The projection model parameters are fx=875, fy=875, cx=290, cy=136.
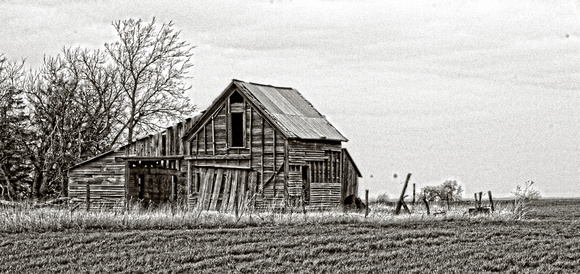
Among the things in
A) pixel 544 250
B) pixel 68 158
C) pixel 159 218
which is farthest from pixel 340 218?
pixel 68 158

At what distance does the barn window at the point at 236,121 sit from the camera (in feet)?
127

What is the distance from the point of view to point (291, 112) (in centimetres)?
4094

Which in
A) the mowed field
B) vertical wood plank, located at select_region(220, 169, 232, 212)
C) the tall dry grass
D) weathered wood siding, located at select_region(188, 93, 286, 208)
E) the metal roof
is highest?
the metal roof

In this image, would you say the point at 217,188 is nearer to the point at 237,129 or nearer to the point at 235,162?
the point at 235,162

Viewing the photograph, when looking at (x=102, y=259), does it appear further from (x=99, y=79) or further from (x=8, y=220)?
(x=99, y=79)

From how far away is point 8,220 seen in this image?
2595 cm

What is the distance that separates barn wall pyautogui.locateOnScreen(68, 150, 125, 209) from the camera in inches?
1646

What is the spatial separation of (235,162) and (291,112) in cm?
403

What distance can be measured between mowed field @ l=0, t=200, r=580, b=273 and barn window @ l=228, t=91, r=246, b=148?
38.7ft

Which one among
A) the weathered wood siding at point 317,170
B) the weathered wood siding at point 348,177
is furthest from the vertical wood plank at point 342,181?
the weathered wood siding at point 317,170

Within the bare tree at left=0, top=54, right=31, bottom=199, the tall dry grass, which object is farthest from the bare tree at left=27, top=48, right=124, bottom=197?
the tall dry grass

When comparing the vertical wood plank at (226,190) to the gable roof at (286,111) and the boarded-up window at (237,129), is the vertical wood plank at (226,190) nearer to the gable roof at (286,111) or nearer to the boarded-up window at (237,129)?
the boarded-up window at (237,129)

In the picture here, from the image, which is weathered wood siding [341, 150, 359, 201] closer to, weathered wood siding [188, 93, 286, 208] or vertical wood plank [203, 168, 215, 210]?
weathered wood siding [188, 93, 286, 208]

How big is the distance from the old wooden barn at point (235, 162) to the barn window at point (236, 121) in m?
0.04
